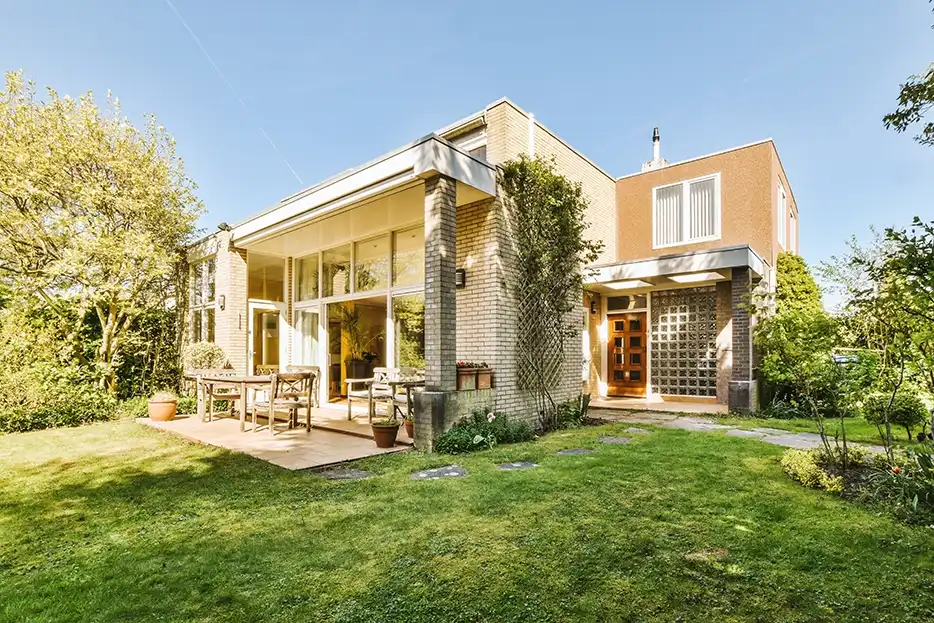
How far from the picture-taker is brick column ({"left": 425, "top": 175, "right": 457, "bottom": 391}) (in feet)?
19.0

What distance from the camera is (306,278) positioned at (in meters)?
10.4

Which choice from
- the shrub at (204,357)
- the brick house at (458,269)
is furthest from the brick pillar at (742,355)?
the shrub at (204,357)

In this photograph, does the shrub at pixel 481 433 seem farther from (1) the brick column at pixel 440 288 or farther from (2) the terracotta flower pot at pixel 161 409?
(2) the terracotta flower pot at pixel 161 409

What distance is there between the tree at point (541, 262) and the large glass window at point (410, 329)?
5.99 feet

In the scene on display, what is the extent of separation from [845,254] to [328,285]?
55.2 ft

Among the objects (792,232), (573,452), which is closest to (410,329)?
(573,452)

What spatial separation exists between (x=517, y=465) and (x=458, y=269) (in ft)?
10.4

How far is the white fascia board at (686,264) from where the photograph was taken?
856cm

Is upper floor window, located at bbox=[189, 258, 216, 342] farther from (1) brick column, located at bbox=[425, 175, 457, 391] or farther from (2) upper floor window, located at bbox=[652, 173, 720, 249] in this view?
(2) upper floor window, located at bbox=[652, 173, 720, 249]

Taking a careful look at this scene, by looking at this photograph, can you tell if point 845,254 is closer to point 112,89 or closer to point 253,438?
point 253,438

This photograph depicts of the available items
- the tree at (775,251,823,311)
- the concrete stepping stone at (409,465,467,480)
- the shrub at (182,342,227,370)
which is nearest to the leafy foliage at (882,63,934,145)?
the concrete stepping stone at (409,465,467,480)

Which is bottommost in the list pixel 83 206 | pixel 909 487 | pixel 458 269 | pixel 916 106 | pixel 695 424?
pixel 695 424

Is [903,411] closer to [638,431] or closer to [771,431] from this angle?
[771,431]

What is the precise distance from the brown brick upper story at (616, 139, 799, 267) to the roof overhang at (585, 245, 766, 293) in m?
1.23
